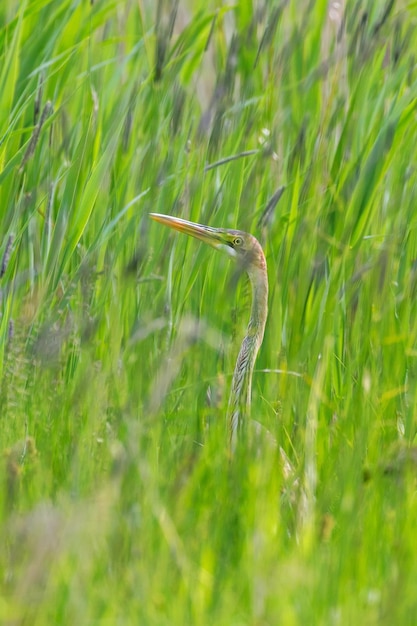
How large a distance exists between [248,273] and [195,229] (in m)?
0.20

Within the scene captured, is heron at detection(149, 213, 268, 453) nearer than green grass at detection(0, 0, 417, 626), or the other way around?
green grass at detection(0, 0, 417, 626)

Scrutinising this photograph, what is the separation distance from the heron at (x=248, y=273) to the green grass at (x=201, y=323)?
6cm

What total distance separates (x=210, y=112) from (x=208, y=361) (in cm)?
72

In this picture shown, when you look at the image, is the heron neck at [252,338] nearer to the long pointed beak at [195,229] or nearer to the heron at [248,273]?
the heron at [248,273]

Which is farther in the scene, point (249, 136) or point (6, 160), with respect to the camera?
point (249, 136)

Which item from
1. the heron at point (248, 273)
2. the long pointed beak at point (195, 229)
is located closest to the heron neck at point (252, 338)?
the heron at point (248, 273)

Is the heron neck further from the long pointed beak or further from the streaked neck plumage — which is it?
the long pointed beak

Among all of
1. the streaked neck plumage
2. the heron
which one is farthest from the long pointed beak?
the streaked neck plumage

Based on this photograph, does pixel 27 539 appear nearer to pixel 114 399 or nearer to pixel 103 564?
pixel 103 564

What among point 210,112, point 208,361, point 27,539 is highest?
point 210,112

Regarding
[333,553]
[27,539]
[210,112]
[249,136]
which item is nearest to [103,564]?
[27,539]

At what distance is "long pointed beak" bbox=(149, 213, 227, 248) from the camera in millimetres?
2945

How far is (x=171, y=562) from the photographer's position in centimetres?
194

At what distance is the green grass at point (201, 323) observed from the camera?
1845 mm
